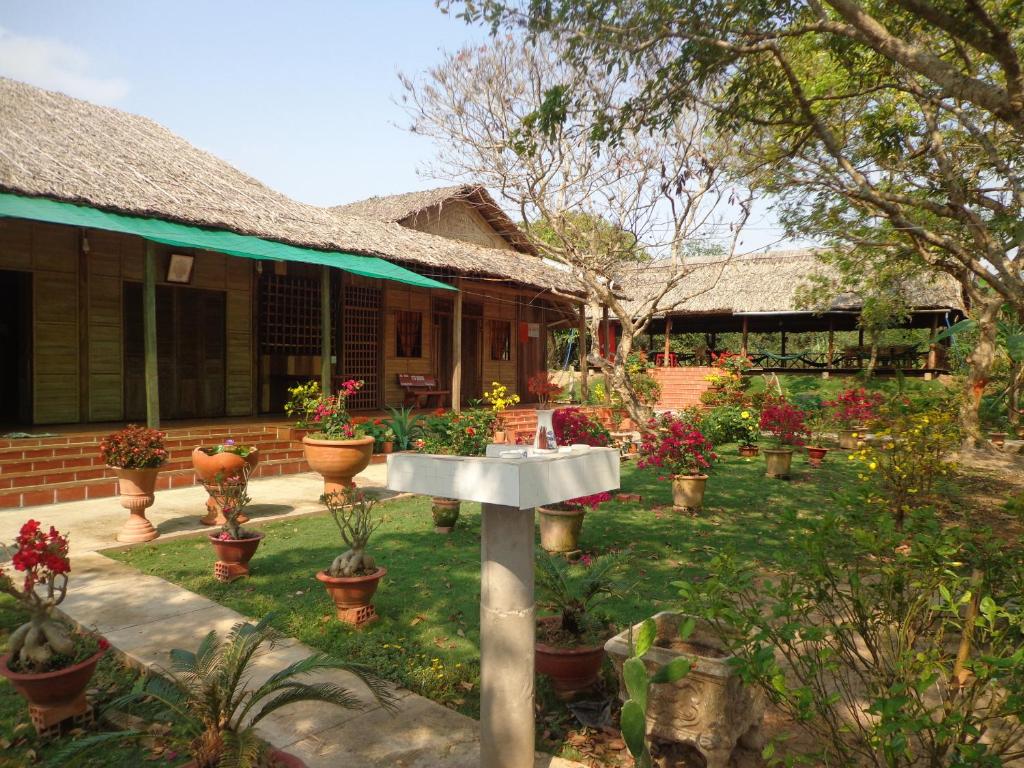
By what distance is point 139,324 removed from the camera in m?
10.8

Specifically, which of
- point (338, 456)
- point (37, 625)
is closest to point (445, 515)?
point (338, 456)

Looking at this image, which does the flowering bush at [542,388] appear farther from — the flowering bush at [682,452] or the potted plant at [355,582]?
the potted plant at [355,582]

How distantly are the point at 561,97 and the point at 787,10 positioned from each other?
6.67 ft

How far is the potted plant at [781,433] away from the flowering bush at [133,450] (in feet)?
28.2

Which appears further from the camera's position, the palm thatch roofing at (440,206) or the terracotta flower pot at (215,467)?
the palm thatch roofing at (440,206)

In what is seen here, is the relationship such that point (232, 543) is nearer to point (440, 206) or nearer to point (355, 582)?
point (355, 582)

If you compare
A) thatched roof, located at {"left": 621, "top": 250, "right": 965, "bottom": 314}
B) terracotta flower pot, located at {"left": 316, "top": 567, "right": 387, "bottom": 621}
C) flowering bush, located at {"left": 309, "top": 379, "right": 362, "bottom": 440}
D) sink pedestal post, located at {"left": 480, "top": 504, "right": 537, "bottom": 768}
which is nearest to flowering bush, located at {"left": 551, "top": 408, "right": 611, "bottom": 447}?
flowering bush, located at {"left": 309, "top": 379, "right": 362, "bottom": 440}

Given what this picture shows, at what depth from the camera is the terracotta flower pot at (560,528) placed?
20.3ft

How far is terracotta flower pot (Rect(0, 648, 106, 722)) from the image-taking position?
10.0 feet

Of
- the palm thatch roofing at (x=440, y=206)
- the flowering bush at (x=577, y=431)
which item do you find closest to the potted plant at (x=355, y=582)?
the flowering bush at (x=577, y=431)

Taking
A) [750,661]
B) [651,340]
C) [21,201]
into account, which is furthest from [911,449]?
[651,340]

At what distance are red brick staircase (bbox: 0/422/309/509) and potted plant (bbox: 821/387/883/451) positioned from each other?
10131 millimetres

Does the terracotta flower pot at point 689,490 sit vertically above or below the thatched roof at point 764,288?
below

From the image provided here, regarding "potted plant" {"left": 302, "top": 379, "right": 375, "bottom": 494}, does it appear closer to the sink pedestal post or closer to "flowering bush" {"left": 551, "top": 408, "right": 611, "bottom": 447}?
"flowering bush" {"left": 551, "top": 408, "right": 611, "bottom": 447}
